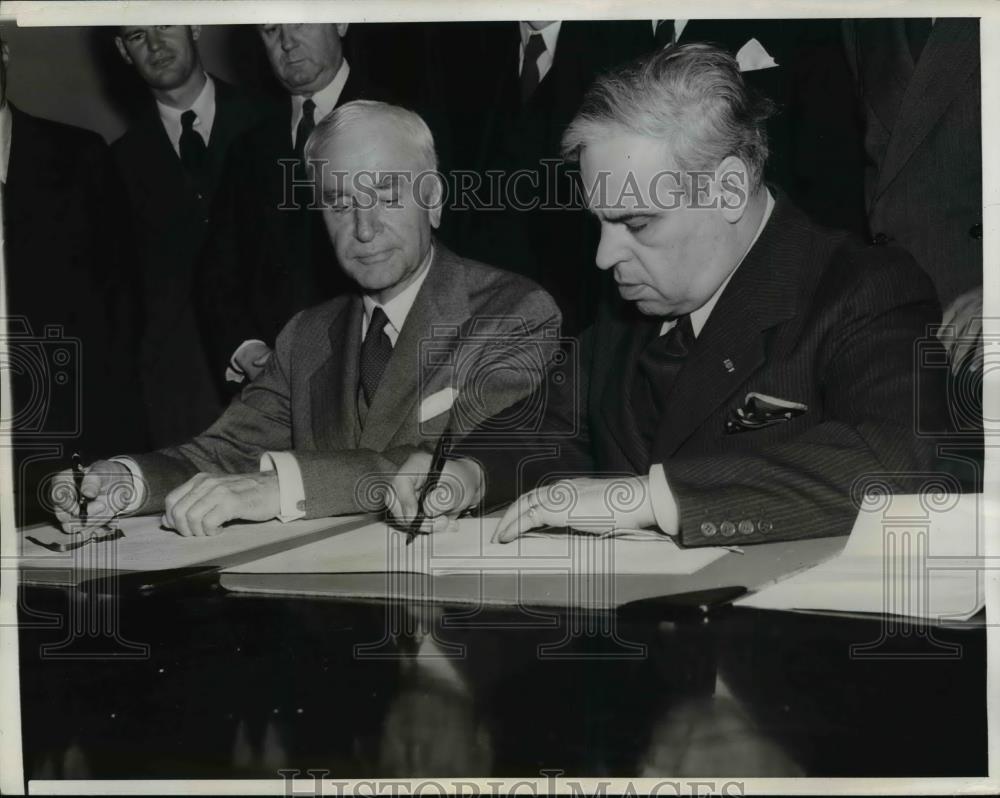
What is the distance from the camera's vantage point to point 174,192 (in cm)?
373

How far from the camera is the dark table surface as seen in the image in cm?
341

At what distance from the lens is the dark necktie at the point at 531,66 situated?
142 inches

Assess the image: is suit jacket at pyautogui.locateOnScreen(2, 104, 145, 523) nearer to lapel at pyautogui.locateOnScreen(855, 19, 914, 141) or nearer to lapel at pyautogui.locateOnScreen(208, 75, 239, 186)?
lapel at pyautogui.locateOnScreen(208, 75, 239, 186)

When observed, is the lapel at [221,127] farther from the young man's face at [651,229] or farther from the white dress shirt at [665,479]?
the white dress shirt at [665,479]

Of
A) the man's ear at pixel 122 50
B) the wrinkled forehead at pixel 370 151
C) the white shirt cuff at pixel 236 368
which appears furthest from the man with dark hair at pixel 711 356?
the man's ear at pixel 122 50

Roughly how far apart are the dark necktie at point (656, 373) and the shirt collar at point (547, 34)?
3.10 feet

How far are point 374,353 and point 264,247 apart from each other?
19.4 inches

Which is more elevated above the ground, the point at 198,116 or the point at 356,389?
the point at 198,116

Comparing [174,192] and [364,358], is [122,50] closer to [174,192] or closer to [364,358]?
[174,192]

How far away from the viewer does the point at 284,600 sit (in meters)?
3.52

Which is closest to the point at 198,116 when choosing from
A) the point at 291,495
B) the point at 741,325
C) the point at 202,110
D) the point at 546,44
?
the point at 202,110

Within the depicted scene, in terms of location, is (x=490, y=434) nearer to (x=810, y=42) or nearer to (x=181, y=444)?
(x=181, y=444)

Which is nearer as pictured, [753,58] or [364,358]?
[753,58]

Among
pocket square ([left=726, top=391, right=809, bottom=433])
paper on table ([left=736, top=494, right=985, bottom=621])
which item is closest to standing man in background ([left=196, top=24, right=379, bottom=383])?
pocket square ([left=726, top=391, right=809, bottom=433])
